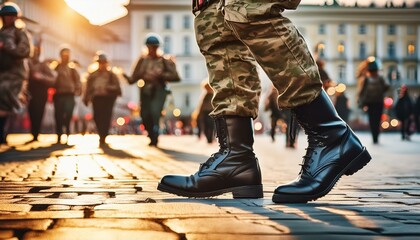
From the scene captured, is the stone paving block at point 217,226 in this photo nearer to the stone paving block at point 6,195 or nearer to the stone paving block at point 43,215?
the stone paving block at point 43,215

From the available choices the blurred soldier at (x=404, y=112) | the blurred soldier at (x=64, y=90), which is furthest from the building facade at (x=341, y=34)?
the blurred soldier at (x=64, y=90)

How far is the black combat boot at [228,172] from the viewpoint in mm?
3178

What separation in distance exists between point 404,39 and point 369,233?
289 feet

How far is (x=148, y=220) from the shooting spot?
227 centimetres

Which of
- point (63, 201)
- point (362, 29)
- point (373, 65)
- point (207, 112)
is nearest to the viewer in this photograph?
point (63, 201)

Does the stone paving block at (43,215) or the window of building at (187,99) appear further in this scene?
the window of building at (187,99)

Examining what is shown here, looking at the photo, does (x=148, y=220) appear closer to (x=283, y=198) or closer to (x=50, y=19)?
(x=283, y=198)

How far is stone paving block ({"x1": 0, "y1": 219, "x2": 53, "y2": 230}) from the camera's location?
6.88 feet

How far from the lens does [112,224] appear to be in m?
2.16

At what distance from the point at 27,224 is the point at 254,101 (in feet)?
4.49

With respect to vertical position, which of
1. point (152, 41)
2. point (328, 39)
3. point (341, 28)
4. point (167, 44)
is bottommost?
point (152, 41)

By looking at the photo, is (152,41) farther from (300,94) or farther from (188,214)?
(188,214)

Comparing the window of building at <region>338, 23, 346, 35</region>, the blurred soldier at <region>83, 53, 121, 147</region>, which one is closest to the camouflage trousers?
the blurred soldier at <region>83, 53, 121, 147</region>

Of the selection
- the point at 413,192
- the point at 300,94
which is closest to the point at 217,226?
the point at 300,94
